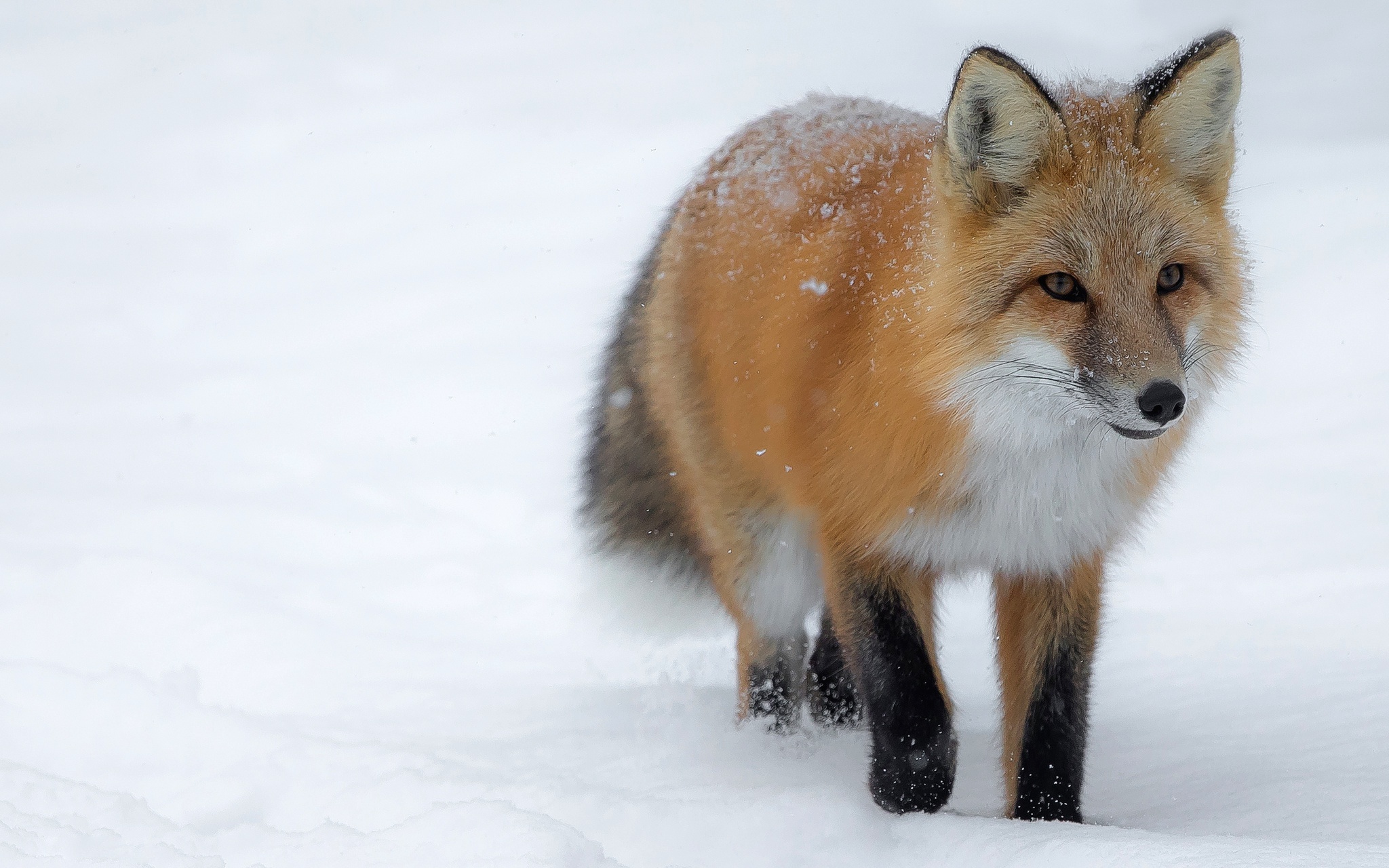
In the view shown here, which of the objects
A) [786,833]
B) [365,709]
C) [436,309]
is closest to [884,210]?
[786,833]

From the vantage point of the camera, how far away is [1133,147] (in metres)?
2.58

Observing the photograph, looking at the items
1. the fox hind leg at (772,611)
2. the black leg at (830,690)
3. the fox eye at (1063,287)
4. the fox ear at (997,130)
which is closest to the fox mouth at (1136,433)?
the fox eye at (1063,287)

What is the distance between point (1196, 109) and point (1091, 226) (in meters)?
0.39

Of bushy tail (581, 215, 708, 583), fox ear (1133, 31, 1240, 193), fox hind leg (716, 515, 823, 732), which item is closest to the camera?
fox ear (1133, 31, 1240, 193)

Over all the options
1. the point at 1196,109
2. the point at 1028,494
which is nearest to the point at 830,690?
the point at 1028,494

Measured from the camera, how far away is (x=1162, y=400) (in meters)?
2.26

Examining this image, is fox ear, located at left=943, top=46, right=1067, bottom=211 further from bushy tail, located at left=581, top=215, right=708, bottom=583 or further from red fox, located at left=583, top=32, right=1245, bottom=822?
bushy tail, located at left=581, top=215, right=708, bottom=583

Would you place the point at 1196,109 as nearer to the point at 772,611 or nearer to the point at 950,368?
the point at 950,368

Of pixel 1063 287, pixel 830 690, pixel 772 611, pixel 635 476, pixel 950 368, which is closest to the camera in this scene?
pixel 1063 287

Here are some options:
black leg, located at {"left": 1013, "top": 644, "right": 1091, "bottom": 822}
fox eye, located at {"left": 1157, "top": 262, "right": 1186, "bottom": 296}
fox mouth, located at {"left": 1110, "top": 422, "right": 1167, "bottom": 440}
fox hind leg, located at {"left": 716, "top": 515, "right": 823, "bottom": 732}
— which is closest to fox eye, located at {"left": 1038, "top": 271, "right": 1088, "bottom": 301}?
fox eye, located at {"left": 1157, "top": 262, "right": 1186, "bottom": 296}

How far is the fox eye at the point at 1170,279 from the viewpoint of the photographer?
250cm

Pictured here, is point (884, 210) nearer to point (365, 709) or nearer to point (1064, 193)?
point (1064, 193)

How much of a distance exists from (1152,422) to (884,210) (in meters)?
1.02

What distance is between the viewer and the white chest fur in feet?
8.38
